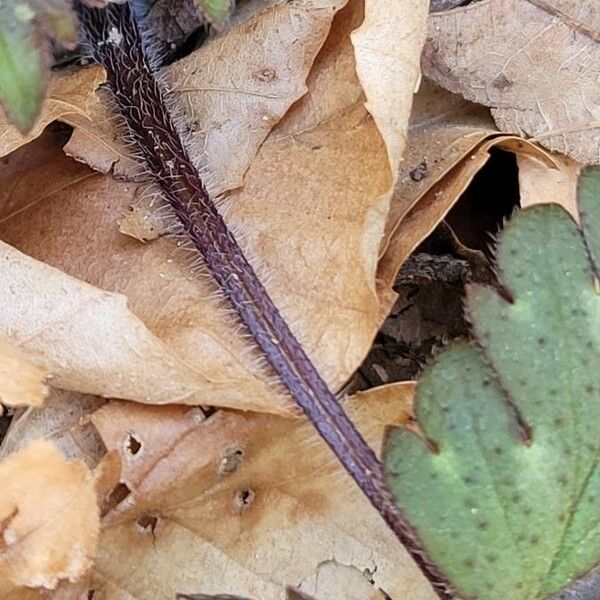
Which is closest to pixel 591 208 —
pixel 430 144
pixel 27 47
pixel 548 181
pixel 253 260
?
pixel 548 181

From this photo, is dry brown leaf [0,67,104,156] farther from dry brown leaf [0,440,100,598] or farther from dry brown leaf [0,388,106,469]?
dry brown leaf [0,440,100,598]

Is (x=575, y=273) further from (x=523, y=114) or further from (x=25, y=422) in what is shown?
(x=25, y=422)

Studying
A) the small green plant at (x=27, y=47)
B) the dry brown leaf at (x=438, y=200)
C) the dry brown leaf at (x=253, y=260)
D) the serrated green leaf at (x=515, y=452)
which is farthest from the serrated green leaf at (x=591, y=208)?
the small green plant at (x=27, y=47)

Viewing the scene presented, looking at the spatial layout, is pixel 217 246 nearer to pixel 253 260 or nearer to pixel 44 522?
pixel 253 260

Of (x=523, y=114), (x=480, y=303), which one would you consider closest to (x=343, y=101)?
(x=523, y=114)

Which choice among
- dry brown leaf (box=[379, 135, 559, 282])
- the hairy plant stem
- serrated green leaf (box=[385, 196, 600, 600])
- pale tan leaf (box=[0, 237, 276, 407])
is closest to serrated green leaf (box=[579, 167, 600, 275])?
serrated green leaf (box=[385, 196, 600, 600])
